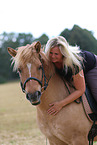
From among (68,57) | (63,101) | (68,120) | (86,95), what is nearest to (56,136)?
(68,120)

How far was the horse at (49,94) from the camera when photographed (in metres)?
2.38

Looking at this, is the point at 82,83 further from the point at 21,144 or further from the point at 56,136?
the point at 21,144

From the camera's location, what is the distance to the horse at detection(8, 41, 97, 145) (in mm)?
2379

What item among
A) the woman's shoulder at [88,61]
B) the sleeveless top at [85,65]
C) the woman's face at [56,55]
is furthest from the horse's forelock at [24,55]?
the woman's shoulder at [88,61]

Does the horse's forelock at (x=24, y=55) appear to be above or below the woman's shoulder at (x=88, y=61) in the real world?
above

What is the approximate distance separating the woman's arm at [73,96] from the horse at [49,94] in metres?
0.08

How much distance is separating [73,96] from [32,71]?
2.52 ft

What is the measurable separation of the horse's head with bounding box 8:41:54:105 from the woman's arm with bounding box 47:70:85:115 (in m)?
0.36

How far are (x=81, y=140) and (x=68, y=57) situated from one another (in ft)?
4.17

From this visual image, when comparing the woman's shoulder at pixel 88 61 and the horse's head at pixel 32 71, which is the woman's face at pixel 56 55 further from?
the woman's shoulder at pixel 88 61

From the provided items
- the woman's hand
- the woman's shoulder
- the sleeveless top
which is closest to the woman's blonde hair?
the sleeveless top

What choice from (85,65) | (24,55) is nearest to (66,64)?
(85,65)

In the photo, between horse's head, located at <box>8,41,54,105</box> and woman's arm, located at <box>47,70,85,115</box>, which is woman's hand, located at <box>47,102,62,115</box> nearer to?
woman's arm, located at <box>47,70,85,115</box>

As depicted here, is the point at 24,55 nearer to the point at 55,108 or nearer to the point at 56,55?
the point at 56,55
